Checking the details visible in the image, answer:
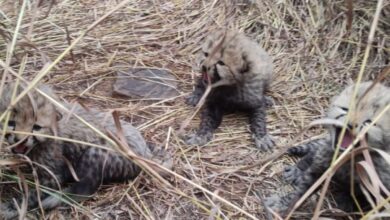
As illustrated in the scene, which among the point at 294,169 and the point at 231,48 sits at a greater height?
the point at 231,48

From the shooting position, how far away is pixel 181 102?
4.59 metres

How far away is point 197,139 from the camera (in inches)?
166

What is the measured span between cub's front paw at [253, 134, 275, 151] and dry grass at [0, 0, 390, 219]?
0.15 ft

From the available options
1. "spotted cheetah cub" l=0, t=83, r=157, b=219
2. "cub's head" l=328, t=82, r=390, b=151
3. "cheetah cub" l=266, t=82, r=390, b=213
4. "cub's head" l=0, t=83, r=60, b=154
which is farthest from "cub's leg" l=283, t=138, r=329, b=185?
"cub's head" l=0, t=83, r=60, b=154

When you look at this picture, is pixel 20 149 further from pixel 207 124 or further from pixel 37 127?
pixel 207 124

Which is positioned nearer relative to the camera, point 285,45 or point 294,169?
point 294,169

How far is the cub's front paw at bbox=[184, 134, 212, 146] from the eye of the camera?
13.8 ft

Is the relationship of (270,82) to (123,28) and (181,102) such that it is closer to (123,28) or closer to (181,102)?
(181,102)

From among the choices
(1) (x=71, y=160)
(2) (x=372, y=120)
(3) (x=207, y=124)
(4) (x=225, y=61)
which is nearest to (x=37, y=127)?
(1) (x=71, y=160)

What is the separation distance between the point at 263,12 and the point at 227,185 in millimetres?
1818

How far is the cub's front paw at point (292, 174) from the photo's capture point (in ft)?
12.6

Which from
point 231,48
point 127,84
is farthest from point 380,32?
point 127,84

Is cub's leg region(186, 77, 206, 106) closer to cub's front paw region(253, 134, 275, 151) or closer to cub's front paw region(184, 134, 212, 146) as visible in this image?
cub's front paw region(184, 134, 212, 146)

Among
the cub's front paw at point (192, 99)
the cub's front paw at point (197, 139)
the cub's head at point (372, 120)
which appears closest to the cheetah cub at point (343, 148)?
the cub's head at point (372, 120)
